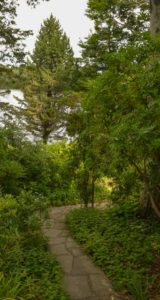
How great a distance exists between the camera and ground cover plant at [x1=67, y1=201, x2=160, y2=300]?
4.68 metres

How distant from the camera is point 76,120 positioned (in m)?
8.05

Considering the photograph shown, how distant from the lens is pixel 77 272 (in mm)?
5121

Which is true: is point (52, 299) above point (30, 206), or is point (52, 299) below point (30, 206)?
below

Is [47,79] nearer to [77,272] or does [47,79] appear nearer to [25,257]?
[25,257]

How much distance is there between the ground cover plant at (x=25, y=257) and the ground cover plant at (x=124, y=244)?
73 centimetres

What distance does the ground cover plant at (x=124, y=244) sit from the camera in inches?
184

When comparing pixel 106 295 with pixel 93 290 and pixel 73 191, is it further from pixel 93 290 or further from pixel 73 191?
pixel 73 191

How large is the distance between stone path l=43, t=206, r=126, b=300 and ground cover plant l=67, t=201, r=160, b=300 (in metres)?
0.12

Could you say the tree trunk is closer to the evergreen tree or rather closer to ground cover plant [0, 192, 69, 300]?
ground cover plant [0, 192, 69, 300]

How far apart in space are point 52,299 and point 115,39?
14.0m

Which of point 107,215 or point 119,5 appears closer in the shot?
point 107,215

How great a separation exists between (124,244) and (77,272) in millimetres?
951

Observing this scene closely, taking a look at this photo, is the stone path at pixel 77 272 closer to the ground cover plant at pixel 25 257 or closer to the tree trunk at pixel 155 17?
the ground cover plant at pixel 25 257

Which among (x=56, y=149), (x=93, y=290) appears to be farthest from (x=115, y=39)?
(x=93, y=290)
